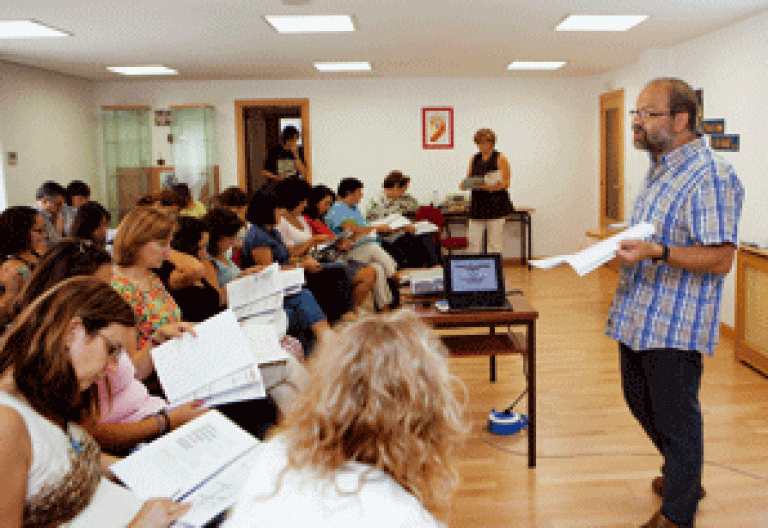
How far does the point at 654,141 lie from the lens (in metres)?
2.38

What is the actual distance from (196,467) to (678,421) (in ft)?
5.34

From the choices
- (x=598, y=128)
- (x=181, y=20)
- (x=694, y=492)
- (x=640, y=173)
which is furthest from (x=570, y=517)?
(x=598, y=128)

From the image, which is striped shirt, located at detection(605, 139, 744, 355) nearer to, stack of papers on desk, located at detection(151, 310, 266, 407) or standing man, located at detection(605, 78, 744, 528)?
standing man, located at detection(605, 78, 744, 528)

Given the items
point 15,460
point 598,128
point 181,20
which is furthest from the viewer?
point 598,128

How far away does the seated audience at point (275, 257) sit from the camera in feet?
13.2

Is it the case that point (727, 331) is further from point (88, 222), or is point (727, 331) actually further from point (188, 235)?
point (88, 222)

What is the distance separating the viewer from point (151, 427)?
2.02m

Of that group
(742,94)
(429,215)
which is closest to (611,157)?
(429,215)

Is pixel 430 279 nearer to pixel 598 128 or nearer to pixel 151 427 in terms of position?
pixel 151 427

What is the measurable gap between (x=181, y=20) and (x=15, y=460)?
4628 millimetres

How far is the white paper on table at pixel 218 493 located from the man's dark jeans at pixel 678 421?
144 centimetres

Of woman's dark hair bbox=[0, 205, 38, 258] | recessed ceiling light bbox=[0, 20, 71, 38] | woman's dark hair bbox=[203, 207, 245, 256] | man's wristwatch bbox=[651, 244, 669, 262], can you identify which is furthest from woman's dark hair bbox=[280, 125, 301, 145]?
man's wristwatch bbox=[651, 244, 669, 262]

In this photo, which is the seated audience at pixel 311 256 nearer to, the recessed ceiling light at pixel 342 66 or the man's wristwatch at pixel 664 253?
the man's wristwatch at pixel 664 253

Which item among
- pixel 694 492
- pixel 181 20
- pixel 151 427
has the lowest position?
pixel 694 492
